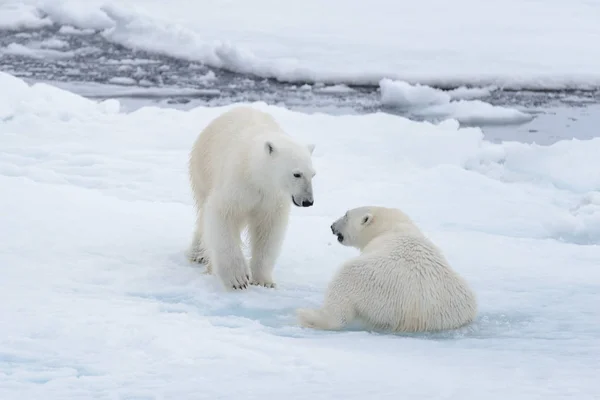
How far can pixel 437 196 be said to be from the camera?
19.4ft

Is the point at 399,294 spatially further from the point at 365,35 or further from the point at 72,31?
the point at 72,31

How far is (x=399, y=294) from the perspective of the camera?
3.28 meters

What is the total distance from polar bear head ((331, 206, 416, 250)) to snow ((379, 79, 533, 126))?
4936 mm

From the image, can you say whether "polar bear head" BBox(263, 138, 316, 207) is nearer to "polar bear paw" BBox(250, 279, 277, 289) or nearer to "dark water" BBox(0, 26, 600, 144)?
"polar bear paw" BBox(250, 279, 277, 289)

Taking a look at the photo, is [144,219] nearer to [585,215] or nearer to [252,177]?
[252,177]

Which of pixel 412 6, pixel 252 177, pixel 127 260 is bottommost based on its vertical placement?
pixel 127 260

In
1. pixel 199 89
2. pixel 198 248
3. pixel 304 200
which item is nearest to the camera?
pixel 304 200

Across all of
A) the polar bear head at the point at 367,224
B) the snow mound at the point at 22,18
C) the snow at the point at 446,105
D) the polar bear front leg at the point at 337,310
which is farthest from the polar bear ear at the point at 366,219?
the snow mound at the point at 22,18

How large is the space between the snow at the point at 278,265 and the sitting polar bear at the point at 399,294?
0.07 m

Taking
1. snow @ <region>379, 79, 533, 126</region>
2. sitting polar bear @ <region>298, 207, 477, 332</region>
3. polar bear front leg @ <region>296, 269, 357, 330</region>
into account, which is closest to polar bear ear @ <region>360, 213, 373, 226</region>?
sitting polar bear @ <region>298, 207, 477, 332</region>

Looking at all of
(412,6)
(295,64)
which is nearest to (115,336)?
(295,64)

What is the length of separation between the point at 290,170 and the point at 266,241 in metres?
0.51

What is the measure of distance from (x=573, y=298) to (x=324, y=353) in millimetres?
1462

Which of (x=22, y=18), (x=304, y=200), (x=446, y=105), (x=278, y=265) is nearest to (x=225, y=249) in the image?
(x=304, y=200)
